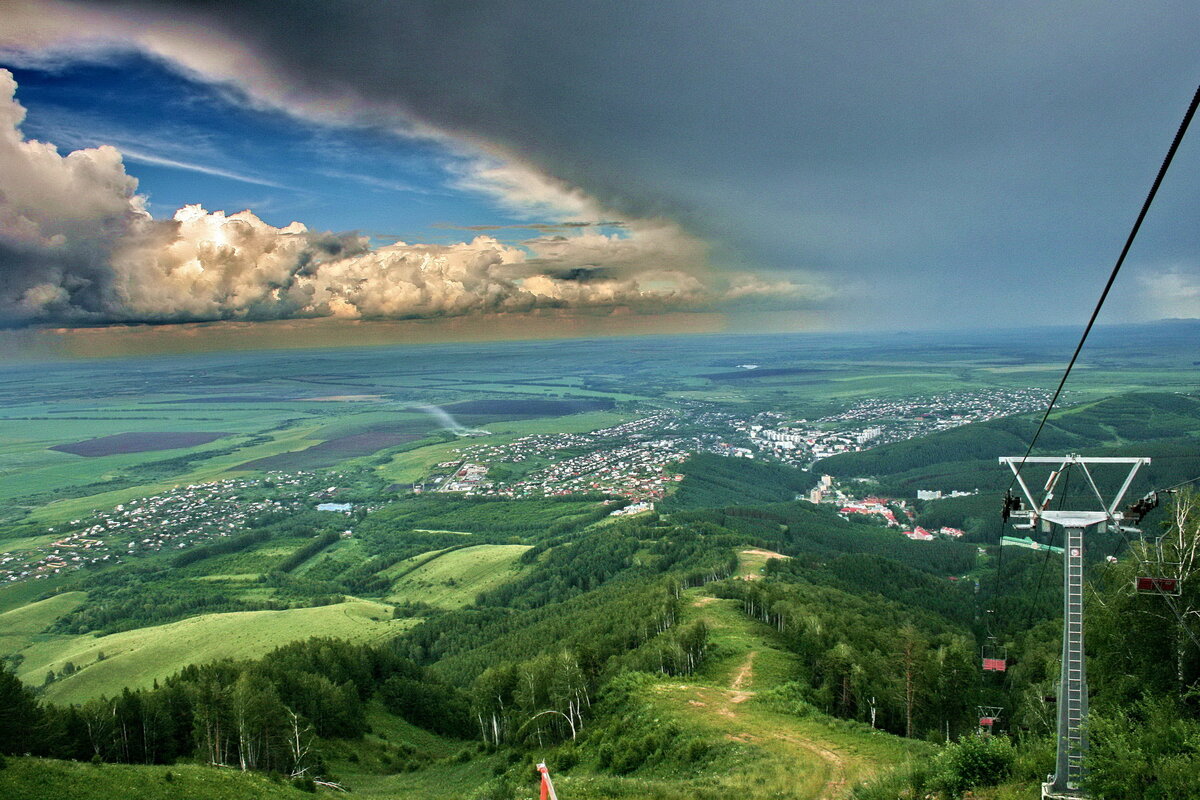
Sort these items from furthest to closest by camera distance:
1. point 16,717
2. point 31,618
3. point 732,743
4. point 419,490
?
1. point 419,490
2. point 31,618
3. point 732,743
4. point 16,717

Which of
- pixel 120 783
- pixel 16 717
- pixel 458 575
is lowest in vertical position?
pixel 458 575

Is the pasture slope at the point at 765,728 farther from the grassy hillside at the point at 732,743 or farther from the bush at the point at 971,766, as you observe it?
the bush at the point at 971,766

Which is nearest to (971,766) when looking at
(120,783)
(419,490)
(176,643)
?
(120,783)

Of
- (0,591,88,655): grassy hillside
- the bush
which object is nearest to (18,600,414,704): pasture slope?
(0,591,88,655): grassy hillside

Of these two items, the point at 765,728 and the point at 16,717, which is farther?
the point at 765,728

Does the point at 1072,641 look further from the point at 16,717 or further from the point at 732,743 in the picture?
the point at 16,717

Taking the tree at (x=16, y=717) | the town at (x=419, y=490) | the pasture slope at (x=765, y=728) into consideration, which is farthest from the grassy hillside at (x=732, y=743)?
the town at (x=419, y=490)

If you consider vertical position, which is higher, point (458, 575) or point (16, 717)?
point (16, 717)
